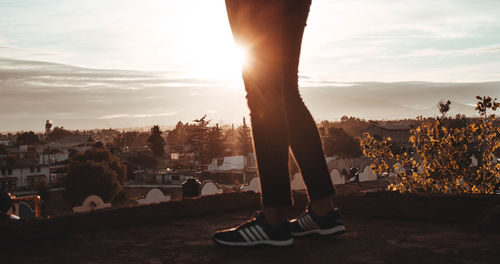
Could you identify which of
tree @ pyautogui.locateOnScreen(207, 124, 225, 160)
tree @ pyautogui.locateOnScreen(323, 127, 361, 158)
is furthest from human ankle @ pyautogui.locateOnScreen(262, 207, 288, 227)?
tree @ pyautogui.locateOnScreen(207, 124, 225, 160)

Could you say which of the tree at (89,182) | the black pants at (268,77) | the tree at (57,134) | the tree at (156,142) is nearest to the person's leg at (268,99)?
the black pants at (268,77)

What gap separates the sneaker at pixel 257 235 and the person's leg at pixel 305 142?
0.22 metres

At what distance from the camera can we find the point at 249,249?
1.63 meters

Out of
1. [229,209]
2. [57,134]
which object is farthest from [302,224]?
[57,134]

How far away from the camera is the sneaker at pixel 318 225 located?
1740 mm

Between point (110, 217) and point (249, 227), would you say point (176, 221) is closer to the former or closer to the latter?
point (110, 217)

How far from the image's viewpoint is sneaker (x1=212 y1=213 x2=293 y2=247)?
1607 millimetres

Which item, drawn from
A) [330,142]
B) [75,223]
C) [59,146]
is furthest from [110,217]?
[59,146]

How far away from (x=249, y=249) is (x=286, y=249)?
4.6 inches

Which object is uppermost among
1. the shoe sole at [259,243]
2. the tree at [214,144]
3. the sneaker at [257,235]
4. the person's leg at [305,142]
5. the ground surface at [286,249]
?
the tree at [214,144]

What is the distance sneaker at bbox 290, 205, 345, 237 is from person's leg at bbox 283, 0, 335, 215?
0.03 metres

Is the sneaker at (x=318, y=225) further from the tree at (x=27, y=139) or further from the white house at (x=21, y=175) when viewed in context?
the tree at (x=27, y=139)

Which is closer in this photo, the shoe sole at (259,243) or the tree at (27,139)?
the shoe sole at (259,243)

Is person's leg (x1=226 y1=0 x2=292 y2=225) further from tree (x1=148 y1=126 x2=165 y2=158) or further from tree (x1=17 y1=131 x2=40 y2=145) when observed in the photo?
tree (x1=17 y1=131 x2=40 y2=145)
